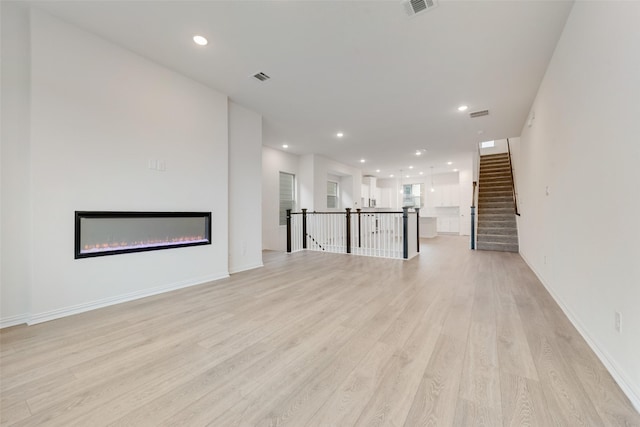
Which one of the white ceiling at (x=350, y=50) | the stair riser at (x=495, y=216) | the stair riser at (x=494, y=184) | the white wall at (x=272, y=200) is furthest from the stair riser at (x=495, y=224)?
the white wall at (x=272, y=200)

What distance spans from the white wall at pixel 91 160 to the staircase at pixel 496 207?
7030 mm

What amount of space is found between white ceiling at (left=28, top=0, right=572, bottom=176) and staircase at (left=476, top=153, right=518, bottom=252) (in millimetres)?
3137

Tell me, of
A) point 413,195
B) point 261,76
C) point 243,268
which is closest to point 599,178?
point 261,76

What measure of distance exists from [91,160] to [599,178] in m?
4.55

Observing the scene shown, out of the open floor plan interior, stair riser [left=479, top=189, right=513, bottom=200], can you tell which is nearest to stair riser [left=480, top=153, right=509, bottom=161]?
stair riser [left=479, top=189, right=513, bottom=200]

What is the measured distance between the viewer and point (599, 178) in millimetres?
1769

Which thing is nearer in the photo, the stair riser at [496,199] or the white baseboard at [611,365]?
the white baseboard at [611,365]

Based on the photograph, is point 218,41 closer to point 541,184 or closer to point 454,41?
point 454,41

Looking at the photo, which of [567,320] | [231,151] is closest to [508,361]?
[567,320]

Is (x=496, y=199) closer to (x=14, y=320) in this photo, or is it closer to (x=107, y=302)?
(x=107, y=302)

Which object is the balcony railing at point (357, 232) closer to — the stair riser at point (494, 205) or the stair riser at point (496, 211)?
the stair riser at point (496, 211)

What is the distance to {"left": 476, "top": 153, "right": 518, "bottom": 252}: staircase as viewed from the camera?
6.45m

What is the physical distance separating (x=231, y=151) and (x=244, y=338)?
122 inches

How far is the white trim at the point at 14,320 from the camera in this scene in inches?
88.1
